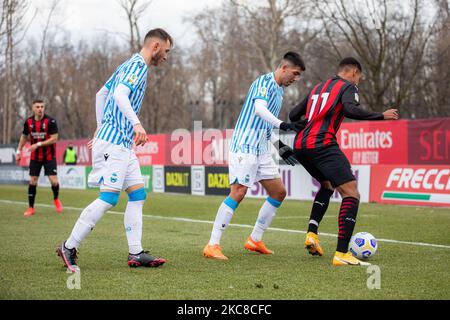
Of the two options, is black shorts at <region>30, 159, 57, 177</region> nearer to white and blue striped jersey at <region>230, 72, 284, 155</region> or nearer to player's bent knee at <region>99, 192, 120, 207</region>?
white and blue striped jersey at <region>230, 72, 284, 155</region>

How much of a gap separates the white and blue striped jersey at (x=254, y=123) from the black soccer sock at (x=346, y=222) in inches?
51.0

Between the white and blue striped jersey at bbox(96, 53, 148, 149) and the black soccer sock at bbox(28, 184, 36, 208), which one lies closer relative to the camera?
the white and blue striped jersey at bbox(96, 53, 148, 149)

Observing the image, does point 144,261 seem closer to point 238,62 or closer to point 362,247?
point 362,247

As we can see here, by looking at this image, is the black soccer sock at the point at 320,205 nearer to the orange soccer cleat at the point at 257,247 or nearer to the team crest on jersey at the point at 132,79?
the orange soccer cleat at the point at 257,247

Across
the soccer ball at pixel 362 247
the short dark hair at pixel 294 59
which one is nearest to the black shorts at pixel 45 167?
the short dark hair at pixel 294 59

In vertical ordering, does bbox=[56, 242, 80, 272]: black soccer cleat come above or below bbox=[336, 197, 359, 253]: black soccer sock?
below

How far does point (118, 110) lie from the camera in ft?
22.0

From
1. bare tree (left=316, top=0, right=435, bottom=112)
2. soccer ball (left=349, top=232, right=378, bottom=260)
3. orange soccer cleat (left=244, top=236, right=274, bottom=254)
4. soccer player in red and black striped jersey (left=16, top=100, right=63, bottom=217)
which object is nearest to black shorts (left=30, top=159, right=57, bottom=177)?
soccer player in red and black striped jersey (left=16, top=100, right=63, bottom=217)

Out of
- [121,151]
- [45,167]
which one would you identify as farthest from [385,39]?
[121,151]

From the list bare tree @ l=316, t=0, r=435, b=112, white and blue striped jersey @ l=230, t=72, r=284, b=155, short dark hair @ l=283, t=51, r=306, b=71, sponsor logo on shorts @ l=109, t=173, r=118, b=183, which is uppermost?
Answer: bare tree @ l=316, t=0, r=435, b=112

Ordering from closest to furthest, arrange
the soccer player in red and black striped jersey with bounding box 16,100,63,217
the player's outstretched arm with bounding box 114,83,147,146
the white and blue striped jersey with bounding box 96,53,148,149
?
the player's outstretched arm with bounding box 114,83,147,146 → the white and blue striped jersey with bounding box 96,53,148,149 → the soccer player in red and black striped jersey with bounding box 16,100,63,217

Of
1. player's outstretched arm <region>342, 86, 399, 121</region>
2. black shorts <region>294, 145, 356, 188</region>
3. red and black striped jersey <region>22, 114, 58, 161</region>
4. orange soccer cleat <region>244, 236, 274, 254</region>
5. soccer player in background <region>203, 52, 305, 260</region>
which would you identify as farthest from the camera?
red and black striped jersey <region>22, 114, 58, 161</region>

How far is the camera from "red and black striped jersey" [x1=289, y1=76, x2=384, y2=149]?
23.2 feet

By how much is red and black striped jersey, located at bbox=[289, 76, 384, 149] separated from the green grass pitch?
1.28 m
